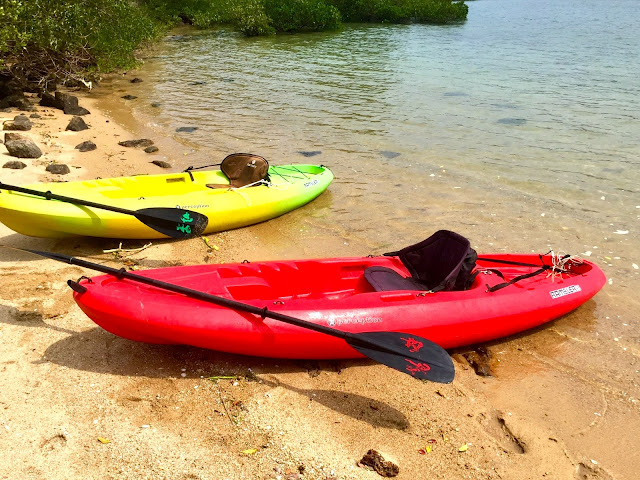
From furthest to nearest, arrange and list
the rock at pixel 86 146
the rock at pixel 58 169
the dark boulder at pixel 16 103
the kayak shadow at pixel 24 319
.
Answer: the dark boulder at pixel 16 103 → the rock at pixel 86 146 → the rock at pixel 58 169 → the kayak shadow at pixel 24 319

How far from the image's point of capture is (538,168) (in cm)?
1025

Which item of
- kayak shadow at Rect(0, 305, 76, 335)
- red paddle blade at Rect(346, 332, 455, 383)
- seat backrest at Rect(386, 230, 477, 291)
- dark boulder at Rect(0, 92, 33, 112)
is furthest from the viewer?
dark boulder at Rect(0, 92, 33, 112)

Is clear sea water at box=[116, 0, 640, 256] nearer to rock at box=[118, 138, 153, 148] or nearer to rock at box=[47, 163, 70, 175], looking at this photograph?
rock at box=[118, 138, 153, 148]

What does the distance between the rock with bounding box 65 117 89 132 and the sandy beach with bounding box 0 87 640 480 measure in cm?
636

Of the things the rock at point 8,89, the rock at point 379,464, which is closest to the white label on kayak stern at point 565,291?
the rock at point 379,464

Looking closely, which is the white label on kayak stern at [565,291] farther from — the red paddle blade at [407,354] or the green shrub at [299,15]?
the green shrub at [299,15]

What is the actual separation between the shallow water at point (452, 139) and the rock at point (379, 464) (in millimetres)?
1556

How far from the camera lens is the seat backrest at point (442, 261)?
17.3ft

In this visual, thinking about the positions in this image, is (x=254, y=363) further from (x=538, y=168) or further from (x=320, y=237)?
(x=538, y=168)

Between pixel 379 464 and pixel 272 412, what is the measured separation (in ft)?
2.87

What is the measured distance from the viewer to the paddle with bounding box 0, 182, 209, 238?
20.4ft

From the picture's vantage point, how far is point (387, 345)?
4371mm

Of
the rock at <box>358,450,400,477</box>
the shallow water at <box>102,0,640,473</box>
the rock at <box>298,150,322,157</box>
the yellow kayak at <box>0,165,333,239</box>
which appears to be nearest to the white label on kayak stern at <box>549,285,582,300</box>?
the shallow water at <box>102,0,640,473</box>

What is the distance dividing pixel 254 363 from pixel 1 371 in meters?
1.89
